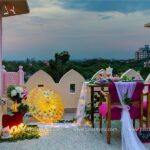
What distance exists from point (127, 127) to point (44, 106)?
1985mm

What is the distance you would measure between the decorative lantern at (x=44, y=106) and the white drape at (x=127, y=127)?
1.75 m

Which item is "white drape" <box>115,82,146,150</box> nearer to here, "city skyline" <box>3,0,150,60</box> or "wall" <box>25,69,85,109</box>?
"wall" <box>25,69,85,109</box>

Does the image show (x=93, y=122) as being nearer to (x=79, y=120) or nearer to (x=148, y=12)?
(x=79, y=120)

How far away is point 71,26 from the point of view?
8898mm

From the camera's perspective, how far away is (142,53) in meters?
Answer: 8.53

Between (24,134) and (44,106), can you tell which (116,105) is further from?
(44,106)

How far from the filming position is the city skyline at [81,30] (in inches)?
336

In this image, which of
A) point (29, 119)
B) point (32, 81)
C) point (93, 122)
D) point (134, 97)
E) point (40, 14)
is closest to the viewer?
point (134, 97)

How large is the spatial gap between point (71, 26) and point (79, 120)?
381cm

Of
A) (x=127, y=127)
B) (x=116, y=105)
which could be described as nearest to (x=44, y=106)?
(x=116, y=105)

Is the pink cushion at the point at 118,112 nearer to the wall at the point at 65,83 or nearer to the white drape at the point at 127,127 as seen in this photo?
the white drape at the point at 127,127

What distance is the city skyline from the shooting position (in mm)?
8531

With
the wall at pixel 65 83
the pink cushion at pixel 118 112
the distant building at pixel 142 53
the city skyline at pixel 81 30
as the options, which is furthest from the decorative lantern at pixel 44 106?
the distant building at pixel 142 53

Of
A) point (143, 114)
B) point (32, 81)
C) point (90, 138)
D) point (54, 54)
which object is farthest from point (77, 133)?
point (54, 54)
